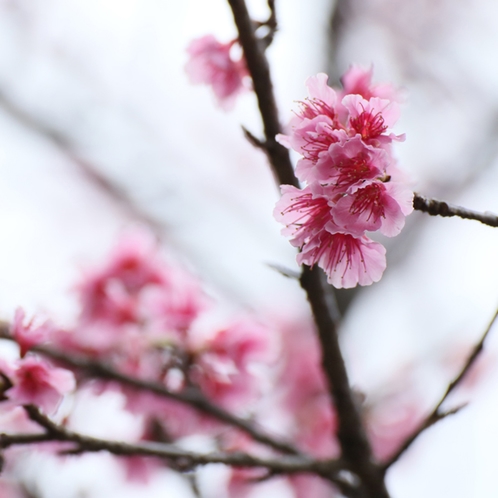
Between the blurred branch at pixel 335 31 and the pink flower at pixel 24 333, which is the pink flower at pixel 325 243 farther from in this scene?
the blurred branch at pixel 335 31

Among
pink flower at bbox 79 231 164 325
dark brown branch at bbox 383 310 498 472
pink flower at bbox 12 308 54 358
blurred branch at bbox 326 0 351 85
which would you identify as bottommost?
dark brown branch at bbox 383 310 498 472

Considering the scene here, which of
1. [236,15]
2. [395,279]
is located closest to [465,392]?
[395,279]

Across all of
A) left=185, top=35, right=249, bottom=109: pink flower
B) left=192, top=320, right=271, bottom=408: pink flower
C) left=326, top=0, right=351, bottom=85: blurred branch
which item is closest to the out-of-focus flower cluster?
left=192, top=320, right=271, bottom=408: pink flower

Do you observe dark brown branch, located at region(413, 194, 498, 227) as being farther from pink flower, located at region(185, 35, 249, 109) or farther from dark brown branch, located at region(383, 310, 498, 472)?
pink flower, located at region(185, 35, 249, 109)

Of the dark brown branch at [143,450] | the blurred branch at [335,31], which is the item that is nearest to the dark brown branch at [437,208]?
the dark brown branch at [143,450]

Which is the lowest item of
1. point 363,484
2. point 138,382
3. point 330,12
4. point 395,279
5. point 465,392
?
point 363,484

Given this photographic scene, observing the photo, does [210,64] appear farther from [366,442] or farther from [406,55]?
[406,55]
